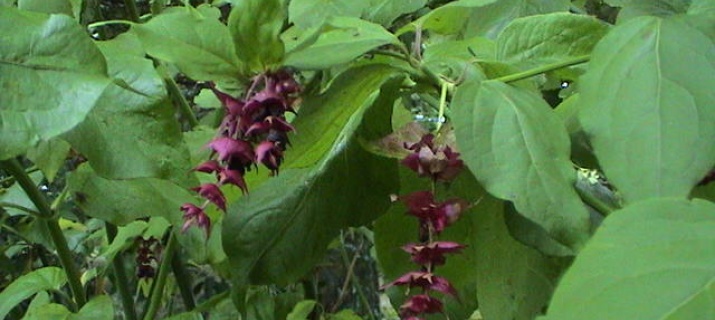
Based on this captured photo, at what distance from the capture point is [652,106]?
1.95 feet

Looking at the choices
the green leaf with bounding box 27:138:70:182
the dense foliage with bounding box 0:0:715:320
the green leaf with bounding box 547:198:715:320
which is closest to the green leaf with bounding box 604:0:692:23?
the dense foliage with bounding box 0:0:715:320

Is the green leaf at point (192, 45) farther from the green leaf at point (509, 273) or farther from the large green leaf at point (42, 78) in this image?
the green leaf at point (509, 273)

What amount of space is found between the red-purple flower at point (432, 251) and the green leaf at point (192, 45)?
0.57ft

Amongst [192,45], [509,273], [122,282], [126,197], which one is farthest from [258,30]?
[122,282]

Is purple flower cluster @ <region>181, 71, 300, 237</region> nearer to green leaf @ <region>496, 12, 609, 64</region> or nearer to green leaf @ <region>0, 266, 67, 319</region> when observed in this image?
green leaf @ <region>496, 12, 609, 64</region>

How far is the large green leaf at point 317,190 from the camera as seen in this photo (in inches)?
28.4

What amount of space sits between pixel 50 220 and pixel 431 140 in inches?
26.7

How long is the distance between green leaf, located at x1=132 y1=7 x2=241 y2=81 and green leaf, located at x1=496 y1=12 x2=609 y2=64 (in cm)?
24

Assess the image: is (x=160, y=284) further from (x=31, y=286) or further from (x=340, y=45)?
(x=340, y=45)

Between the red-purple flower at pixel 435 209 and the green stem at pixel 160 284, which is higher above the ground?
the red-purple flower at pixel 435 209

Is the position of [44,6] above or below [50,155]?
above

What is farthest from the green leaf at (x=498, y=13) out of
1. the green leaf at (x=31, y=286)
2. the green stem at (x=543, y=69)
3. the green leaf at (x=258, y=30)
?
the green leaf at (x=31, y=286)

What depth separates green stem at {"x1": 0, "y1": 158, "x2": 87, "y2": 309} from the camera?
107 centimetres

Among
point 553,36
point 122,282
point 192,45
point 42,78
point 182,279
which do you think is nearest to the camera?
point 42,78
